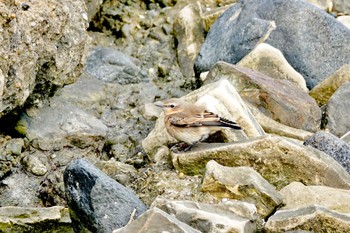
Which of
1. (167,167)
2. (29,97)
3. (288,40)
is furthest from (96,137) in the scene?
(288,40)

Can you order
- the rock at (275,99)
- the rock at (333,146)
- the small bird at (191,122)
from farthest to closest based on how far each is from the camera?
1. the rock at (275,99)
2. the rock at (333,146)
3. the small bird at (191,122)

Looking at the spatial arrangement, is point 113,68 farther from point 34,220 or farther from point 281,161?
point 281,161

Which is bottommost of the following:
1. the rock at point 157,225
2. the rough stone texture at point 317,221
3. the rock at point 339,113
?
the rock at point 339,113

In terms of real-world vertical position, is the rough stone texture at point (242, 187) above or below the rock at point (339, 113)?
above

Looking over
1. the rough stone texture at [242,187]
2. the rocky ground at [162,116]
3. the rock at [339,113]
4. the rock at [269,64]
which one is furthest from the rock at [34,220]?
the rock at [269,64]

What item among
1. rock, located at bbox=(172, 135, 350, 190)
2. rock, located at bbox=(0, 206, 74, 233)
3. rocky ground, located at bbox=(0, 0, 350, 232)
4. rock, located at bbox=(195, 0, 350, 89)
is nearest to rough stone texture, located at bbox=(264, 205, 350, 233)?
rocky ground, located at bbox=(0, 0, 350, 232)

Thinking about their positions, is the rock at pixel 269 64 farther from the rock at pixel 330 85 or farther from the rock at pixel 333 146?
the rock at pixel 333 146

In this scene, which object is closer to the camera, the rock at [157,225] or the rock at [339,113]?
the rock at [157,225]

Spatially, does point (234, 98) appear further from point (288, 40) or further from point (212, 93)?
point (288, 40)
